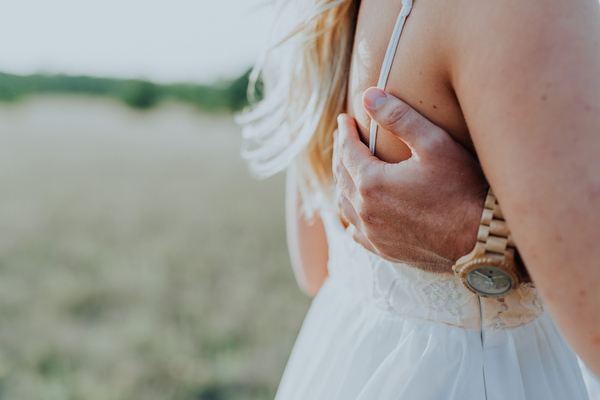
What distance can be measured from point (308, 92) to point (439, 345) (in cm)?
73

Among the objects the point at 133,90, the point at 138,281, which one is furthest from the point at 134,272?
the point at 133,90

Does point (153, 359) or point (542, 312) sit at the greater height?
point (542, 312)

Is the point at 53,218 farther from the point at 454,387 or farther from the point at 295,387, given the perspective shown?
the point at 454,387

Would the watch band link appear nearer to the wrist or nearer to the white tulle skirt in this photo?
the wrist

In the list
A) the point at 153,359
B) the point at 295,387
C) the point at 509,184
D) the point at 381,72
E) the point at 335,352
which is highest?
the point at 381,72

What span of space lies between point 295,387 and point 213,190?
751 centimetres

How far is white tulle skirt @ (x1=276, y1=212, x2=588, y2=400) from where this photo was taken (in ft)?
3.25

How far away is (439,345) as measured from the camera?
1027 mm

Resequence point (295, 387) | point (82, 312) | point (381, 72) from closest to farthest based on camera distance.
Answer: point (381, 72) < point (295, 387) < point (82, 312)

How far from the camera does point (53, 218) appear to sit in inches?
251

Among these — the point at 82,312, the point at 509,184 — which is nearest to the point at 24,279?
the point at 82,312

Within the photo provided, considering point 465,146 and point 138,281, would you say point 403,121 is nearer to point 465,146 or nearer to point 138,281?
point 465,146

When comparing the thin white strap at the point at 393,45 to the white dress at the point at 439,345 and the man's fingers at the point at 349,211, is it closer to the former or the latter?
the white dress at the point at 439,345

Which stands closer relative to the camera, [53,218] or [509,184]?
[509,184]
